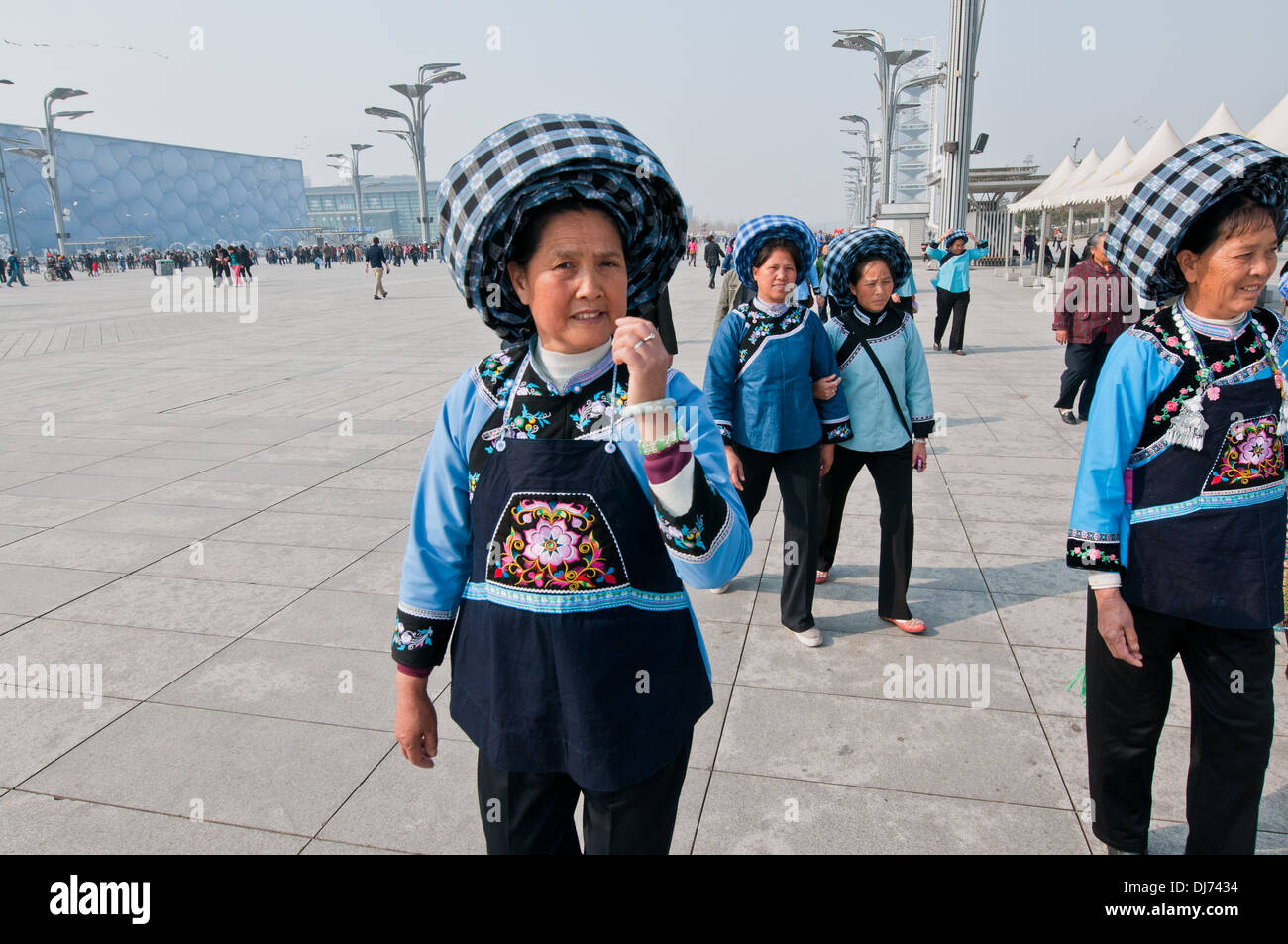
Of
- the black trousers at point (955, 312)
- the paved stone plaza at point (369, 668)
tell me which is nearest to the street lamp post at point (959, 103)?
the black trousers at point (955, 312)

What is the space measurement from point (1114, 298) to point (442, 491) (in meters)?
7.86

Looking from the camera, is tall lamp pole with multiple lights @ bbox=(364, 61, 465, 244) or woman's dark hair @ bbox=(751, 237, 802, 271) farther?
tall lamp pole with multiple lights @ bbox=(364, 61, 465, 244)

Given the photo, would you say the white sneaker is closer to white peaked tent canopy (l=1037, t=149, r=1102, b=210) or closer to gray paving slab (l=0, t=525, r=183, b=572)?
gray paving slab (l=0, t=525, r=183, b=572)

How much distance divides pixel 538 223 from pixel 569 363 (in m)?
0.25

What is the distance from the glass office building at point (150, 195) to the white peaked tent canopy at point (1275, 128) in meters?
78.3

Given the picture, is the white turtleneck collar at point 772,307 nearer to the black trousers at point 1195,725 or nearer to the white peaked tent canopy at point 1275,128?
the black trousers at point 1195,725

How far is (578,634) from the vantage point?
153 cm

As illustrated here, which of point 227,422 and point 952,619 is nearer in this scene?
point 952,619

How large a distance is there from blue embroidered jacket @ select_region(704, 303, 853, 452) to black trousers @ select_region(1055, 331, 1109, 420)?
4979mm

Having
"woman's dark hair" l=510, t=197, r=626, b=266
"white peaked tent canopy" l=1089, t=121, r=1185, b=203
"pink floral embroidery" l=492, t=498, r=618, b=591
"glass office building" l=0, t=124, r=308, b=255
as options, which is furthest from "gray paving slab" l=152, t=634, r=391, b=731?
A: "glass office building" l=0, t=124, r=308, b=255

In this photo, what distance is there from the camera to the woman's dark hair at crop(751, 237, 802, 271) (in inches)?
155

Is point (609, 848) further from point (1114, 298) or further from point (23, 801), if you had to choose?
point (1114, 298)
